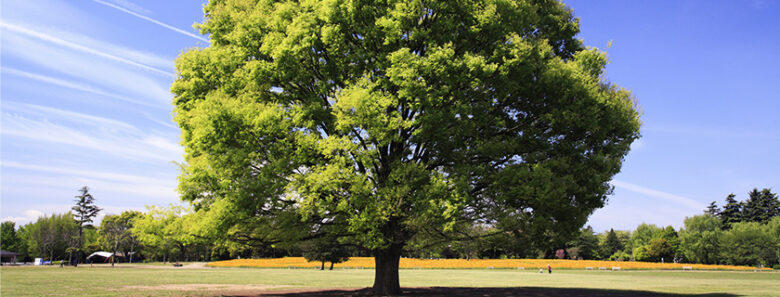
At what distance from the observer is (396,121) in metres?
13.6

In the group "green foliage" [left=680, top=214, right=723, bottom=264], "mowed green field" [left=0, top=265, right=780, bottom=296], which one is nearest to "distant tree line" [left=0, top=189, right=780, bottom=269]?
"green foliage" [left=680, top=214, right=723, bottom=264]

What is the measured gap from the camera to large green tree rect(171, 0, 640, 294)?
1361 centimetres

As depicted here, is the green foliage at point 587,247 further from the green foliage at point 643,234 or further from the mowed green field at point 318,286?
the mowed green field at point 318,286

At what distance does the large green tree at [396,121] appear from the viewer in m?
13.6

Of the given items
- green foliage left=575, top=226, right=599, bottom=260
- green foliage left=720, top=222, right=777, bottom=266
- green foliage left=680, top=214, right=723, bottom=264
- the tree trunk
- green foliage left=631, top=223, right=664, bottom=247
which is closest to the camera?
the tree trunk

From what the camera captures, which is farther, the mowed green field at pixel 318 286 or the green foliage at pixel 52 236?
the green foliage at pixel 52 236

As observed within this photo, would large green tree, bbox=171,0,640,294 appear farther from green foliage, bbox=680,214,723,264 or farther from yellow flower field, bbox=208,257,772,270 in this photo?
green foliage, bbox=680,214,723,264

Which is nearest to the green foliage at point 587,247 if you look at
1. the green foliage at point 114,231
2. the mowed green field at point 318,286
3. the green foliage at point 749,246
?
the green foliage at point 749,246

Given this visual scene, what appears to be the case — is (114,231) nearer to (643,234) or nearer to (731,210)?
(643,234)

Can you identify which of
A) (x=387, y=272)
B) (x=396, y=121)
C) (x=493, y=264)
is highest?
(x=396, y=121)

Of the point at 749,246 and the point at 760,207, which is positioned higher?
the point at 760,207

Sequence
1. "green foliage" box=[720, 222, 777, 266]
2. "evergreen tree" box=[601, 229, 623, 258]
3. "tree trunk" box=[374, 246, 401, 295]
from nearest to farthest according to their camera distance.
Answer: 1. "tree trunk" box=[374, 246, 401, 295]
2. "green foliage" box=[720, 222, 777, 266]
3. "evergreen tree" box=[601, 229, 623, 258]

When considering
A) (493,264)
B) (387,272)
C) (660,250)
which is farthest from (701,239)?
(387,272)

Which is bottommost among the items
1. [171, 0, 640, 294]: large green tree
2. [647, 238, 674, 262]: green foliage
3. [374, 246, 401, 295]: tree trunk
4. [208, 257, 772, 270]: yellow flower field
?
[208, 257, 772, 270]: yellow flower field
